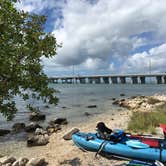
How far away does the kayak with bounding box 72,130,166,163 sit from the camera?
33.3 ft

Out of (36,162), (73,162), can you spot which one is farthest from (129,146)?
(36,162)

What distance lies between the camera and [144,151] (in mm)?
10344

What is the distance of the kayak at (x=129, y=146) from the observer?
33.3ft

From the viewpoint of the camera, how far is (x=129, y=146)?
10805 millimetres

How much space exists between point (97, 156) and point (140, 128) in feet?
15.4

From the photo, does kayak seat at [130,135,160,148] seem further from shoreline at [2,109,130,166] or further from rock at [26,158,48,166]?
rock at [26,158,48,166]

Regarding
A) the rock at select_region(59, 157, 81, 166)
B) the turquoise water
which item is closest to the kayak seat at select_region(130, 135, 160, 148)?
the rock at select_region(59, 157, 81, 166)

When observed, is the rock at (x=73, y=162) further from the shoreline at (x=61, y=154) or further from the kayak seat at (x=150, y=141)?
the kayak seat at (x=150, y=141)

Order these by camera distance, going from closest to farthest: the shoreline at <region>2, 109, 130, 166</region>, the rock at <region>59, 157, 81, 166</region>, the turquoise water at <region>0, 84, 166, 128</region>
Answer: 1. the rock at <region>59, 157, 81, 166</region>
2. the shoreline at <region>2, 109, 130, 166</region>
3. the turquoise water at <region>0, 84, 166, 128</region>

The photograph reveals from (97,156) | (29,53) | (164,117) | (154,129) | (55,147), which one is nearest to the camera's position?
(29,53)

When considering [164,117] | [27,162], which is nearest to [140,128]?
[164,117]

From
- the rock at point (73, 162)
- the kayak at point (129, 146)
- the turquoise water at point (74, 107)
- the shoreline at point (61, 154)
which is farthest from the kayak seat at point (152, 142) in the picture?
the turquoise water at point (74, 107)

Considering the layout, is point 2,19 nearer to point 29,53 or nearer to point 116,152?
point 29,53

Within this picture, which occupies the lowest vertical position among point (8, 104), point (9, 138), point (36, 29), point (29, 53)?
point (9, 138)
